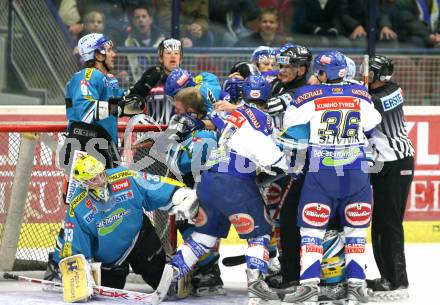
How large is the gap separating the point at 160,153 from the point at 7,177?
3.42 ft

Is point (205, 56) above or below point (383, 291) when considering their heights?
above

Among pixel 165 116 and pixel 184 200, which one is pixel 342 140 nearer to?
pixel 184 200

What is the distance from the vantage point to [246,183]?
674 centimetres

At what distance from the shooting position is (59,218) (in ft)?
26.0

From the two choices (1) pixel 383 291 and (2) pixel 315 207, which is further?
(1) pixel 383 291

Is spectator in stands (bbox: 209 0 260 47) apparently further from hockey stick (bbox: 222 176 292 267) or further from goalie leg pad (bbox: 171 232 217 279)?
goalie leg pad (bbox: 171 232 217 279)

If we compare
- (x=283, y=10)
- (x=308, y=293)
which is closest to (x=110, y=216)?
(x=308, y=293)

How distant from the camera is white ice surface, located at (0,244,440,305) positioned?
274 inches

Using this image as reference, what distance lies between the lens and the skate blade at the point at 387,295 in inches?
286

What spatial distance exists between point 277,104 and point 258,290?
113 centimetres

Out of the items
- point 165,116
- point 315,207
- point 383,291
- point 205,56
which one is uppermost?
point 205,56

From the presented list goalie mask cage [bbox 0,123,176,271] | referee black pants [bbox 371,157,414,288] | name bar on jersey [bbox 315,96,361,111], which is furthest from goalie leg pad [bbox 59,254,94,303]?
referee black pants [bbox 371,157,414,288]

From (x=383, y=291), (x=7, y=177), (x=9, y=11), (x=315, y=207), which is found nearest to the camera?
(x=315, y=207)

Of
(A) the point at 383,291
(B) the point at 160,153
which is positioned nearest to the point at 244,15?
(B) the point at 160,153
